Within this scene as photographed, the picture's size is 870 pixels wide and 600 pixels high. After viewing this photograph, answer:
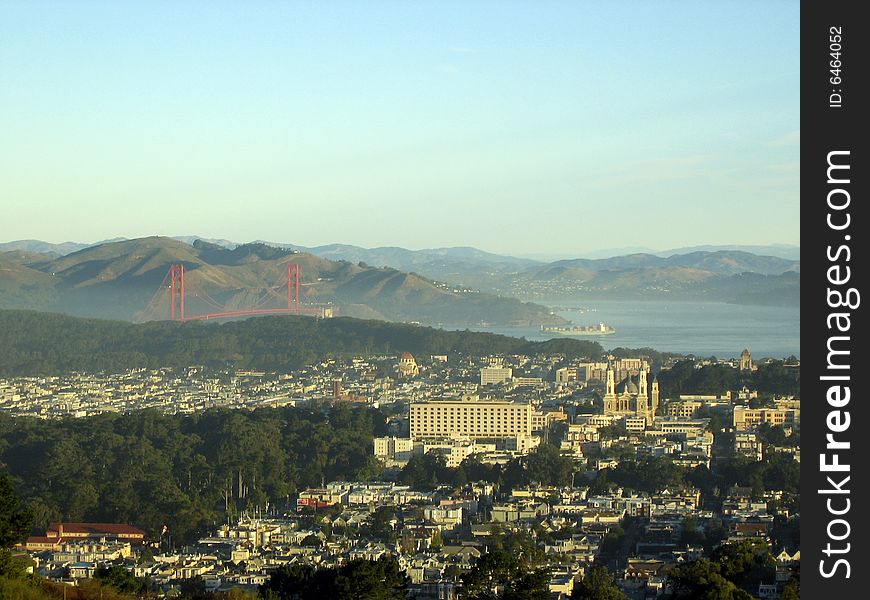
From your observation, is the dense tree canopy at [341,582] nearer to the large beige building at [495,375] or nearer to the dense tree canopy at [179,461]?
the dense tree canopy at [179,461]

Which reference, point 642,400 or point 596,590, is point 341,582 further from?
point 642,400

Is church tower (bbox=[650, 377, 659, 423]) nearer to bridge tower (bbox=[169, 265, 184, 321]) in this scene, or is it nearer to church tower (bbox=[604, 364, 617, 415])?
church tower (bbox=[604, 364, 617, 415])

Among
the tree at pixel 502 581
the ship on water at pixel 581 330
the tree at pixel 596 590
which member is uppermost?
the ship on water at pixel 581 330

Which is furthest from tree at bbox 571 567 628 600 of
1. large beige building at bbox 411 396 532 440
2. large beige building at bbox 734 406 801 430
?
large beige building at bbox 734 406 801 430

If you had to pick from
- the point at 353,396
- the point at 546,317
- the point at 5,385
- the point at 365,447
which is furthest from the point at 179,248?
the point at 365,447

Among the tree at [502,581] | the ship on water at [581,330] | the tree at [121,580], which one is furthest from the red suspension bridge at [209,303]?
the tree at [502,581]

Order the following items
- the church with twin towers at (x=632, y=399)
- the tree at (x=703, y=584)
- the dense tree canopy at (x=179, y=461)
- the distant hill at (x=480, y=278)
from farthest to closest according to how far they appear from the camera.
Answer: the distant hill at (x=480, y=278) < the church with twin towers at (x=632, y=399) < the dense tree canopy at (x=179, y=461) < the tree at (x=703, y=584)
